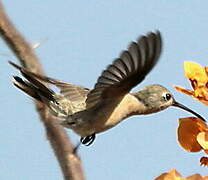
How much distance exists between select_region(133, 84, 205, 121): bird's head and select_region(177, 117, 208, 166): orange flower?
4.17 ft

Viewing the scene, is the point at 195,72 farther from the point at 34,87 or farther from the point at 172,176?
the point at 34,87

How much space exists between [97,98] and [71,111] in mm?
295

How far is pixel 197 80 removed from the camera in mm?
2217

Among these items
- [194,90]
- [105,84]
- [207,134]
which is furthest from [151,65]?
[207,134]

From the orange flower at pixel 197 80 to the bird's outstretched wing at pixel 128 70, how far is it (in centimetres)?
18

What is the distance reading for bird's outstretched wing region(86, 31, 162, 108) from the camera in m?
2.37

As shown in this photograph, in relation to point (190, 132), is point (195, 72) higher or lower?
higher

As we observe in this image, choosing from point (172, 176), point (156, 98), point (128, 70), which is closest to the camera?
point (172, 176)

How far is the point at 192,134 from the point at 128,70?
32.3 inches

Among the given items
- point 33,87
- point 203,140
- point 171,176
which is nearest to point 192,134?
point 203,140

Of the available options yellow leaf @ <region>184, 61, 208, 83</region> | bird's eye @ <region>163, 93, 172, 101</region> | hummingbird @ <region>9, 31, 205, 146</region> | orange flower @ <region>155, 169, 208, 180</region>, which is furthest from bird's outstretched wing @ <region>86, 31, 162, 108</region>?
orange flower @ <region>155, 169, 208, 180</region>

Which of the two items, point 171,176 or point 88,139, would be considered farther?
point 88,139

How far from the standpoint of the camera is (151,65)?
2.83m

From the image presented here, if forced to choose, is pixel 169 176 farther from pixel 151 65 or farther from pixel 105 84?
pixel 105 84
